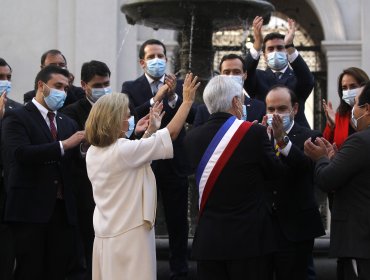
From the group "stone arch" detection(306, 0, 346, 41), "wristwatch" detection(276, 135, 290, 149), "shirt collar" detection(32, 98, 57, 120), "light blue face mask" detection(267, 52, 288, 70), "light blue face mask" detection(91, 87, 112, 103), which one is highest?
"stone arch" detection(306, 0, 346, 41)

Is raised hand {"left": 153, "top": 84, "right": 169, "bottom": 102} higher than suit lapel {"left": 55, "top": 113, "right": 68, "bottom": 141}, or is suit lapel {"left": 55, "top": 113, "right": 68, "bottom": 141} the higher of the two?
raised hand {"left": 153, "top": 84, "right": 169, "bottom": 102}

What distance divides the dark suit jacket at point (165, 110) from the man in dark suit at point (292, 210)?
116cm

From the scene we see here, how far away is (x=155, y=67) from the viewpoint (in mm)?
8953

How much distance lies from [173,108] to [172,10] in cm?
156

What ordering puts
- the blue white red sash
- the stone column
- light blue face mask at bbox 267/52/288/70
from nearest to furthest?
the blue white red sash, light blue face mask at bbox 267/52/288/70, the stone column

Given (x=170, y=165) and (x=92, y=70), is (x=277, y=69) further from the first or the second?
(x=92, y=70)

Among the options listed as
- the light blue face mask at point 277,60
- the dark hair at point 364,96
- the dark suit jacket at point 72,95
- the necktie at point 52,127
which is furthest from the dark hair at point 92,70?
the dark hair at point 364,96

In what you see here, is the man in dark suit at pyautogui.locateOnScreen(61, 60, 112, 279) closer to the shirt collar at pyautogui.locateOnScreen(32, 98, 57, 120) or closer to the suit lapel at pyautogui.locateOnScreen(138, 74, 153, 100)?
the suit lapel at pyautogui.locateOnScreen(138, 74, 153, 100)

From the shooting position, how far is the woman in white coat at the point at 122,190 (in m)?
6.93

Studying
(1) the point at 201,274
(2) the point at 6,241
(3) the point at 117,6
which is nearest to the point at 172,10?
(2) the point at 6,241

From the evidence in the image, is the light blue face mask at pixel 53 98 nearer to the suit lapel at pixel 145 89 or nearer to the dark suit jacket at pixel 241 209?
the suit lapel at pixel 145 89

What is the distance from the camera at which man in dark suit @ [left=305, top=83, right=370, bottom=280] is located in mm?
6781

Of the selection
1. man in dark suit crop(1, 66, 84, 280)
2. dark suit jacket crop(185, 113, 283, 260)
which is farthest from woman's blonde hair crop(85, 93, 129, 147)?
man in dark suit crop(1, 66, 84, 280)

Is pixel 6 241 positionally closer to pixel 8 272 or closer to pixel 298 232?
pixel 8 272
